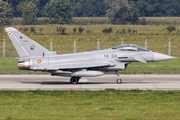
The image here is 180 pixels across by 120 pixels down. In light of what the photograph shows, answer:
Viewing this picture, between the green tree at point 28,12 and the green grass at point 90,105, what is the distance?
77.7m

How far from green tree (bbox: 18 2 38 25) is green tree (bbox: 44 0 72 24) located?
4.42m

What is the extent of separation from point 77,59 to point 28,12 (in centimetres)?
7836

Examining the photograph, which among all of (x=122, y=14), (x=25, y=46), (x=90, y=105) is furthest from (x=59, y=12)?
(x=90, y=105)

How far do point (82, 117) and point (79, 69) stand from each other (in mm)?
10153

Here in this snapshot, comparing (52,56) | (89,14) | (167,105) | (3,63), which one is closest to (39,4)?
(89,14)

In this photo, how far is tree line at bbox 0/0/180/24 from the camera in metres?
90.7

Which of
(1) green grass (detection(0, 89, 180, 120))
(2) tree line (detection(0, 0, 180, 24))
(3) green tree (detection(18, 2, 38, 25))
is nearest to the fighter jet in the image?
(1) green grass (detection(0, 89, 180, 120))

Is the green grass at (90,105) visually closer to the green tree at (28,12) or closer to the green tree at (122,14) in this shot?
the green tree at (122,14)

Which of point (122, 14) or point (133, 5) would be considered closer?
point (122, 14)

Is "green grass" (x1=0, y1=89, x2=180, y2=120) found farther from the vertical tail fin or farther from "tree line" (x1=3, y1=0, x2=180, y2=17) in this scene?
"tree line" (x1=3, y1=0, x2=180, y2=17)

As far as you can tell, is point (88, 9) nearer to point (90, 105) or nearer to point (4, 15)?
point (4, 15)

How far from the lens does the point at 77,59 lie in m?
21.4

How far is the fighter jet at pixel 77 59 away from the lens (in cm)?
2100

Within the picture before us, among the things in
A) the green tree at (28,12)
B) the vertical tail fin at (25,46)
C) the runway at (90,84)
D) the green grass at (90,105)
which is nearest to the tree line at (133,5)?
the green tree at (28,12)
